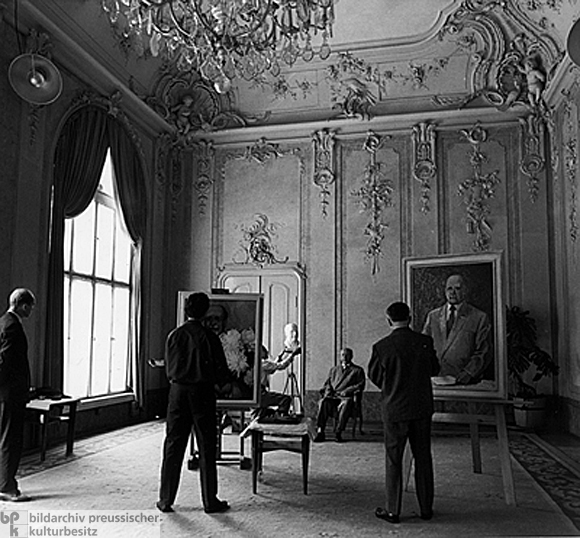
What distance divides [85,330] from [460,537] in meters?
6.57

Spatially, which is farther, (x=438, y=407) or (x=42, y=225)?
(x=438, y=407)

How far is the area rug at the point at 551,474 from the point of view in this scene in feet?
17.6

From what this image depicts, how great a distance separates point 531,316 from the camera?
1037cm

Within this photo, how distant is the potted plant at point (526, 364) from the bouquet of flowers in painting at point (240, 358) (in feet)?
15.2

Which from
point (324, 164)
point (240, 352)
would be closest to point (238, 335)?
point (240, 352)

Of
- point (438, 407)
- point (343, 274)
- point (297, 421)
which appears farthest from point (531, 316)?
point (297, 421)

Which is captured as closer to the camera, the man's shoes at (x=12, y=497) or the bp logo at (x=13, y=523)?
the bp logo at (x=13, y=523)

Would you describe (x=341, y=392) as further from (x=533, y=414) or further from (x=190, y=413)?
(x=190, y=413)

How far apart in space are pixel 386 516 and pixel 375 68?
8.47 metres

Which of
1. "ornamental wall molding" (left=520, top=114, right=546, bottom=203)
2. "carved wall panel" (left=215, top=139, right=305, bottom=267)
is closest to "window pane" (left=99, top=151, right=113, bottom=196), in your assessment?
"carved wall panel" (left=215, top=139, right=305, bottom=267)

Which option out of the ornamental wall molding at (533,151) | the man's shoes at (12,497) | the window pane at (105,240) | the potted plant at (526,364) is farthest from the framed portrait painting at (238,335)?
the ornamental wall molding at (533,151)

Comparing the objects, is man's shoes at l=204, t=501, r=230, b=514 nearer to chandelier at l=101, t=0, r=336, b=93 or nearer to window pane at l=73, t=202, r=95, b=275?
chandelier at l=101, t=0, r=336, b=93

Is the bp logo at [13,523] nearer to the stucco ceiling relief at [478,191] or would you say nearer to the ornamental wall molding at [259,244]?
the ornamental wall molding at [259,244]

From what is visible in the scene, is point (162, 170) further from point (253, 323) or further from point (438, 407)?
point (438, 407)
